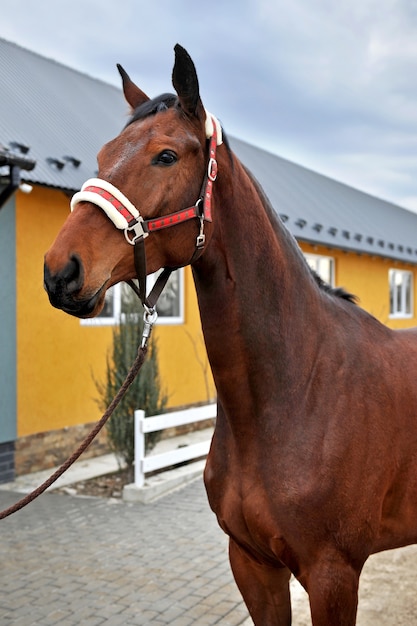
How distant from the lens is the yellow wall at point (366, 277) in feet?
49.3

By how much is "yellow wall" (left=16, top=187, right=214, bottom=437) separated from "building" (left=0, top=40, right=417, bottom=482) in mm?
13

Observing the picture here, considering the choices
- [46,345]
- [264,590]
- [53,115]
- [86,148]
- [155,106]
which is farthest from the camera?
[53,115]

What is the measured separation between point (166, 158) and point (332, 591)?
4.96 feet

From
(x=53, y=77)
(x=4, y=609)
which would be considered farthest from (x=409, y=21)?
(x=53, y=77)

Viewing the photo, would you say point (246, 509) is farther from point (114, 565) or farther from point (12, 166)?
point (12, 166)

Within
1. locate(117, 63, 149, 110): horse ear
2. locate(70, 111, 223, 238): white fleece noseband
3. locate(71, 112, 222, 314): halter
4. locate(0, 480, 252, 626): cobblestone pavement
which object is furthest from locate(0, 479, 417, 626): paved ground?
locate(117, 63, 149, 110): horse ear

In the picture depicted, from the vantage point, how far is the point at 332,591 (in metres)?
2.06

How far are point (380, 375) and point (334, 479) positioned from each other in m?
0.49

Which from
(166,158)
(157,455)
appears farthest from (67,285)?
(157,455)

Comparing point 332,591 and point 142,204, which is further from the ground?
point 142,204

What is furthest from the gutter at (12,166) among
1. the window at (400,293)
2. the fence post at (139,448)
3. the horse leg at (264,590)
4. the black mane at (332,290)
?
the window at (400,293)

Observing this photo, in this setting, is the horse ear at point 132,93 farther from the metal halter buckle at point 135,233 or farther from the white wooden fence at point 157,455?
the white wooden fence at point 157,455

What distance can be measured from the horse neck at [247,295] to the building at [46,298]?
15.1ft

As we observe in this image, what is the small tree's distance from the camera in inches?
289
